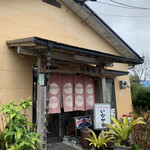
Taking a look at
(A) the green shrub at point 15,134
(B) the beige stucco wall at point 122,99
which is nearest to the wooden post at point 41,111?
(A) the green shrub at point 15,134

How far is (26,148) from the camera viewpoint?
3.27 m

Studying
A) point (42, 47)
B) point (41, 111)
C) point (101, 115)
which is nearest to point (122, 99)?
point (101, 115)

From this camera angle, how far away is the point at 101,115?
5734mm

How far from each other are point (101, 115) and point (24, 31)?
15.4ft

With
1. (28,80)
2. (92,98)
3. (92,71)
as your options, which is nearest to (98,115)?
(92,98)

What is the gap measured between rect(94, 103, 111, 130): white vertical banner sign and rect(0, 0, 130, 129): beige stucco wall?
2.64m

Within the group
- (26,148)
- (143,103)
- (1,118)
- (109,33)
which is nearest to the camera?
(26,148)

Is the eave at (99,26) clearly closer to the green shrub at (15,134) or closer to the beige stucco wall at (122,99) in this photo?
the beige stucco wall at (122,99)

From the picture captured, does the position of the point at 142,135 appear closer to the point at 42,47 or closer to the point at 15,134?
the point at 15,134

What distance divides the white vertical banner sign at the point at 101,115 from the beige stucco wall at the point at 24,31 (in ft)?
8.66

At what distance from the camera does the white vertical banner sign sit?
5.61 meters

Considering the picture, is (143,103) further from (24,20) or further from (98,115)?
(24,20)

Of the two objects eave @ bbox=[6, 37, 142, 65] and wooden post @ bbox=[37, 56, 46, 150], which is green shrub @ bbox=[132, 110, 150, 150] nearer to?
eave @ bbox=[6, 37, 142, 65]

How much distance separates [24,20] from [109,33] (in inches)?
183
